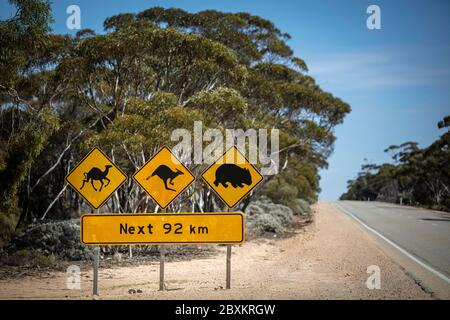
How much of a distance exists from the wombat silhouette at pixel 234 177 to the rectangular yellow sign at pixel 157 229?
734 millimetres

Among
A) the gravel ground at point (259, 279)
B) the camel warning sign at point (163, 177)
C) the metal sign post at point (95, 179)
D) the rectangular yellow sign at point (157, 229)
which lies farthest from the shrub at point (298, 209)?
the metal sign post at point (95, 179)

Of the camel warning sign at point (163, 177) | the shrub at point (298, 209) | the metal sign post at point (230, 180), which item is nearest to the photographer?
the camel warning sign at point (163, 177)

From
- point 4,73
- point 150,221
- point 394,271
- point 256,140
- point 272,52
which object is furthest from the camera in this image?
point 272,52

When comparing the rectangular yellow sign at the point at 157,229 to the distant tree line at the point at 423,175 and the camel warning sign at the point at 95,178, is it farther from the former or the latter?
the distant tree line at the point at 423,175

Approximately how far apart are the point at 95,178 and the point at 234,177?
2.51 metres

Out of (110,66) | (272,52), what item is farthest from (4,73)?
(272,52)

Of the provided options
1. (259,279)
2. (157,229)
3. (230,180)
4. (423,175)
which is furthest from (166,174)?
(423,175)

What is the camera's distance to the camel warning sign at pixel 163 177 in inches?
367

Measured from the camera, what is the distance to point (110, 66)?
18047mm

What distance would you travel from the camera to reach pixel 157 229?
30.3ft

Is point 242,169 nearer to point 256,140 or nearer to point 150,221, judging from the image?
point 150,221
